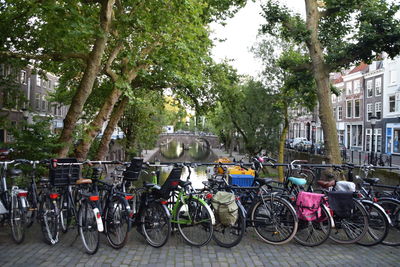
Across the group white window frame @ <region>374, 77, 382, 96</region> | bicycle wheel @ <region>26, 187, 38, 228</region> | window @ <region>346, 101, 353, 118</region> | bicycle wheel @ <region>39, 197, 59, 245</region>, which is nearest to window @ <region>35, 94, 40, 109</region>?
window @ <region>346, 101, 353, 118</region>

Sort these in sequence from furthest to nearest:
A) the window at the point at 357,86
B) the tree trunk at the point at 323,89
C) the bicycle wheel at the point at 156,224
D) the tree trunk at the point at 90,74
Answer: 1. the window at the point at 357,86
2. the tree trunk at the point at 323,89
3. the tree trunk at the point at 90,74
4. the bicycle wheel at the point at 156,224

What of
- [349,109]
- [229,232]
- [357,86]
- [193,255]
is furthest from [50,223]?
[349,109]

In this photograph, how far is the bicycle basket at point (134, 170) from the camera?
539 centimetres

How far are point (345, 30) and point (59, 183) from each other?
9.80 metres

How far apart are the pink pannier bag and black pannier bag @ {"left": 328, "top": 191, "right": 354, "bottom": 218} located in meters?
0.18

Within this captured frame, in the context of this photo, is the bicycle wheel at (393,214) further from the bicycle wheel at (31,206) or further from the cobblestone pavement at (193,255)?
the bicycle wheel at (31,206)

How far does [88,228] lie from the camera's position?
4602 millimetres

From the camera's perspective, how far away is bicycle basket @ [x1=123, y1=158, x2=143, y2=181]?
539 centimetres

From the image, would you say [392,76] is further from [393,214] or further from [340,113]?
[393,214]

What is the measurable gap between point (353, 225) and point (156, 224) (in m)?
2.87

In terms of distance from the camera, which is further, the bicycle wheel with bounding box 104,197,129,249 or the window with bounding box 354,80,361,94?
the window with bounding box 354,80,361,94

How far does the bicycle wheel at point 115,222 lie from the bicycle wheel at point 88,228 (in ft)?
1.03

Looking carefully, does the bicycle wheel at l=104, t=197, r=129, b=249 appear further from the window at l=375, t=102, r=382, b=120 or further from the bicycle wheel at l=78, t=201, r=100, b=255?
the window at l=375, t=102, r=382, b=120

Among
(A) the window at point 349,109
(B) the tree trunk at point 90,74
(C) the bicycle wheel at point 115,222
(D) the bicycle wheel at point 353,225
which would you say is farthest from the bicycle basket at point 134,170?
(A) the window at point 349,109
